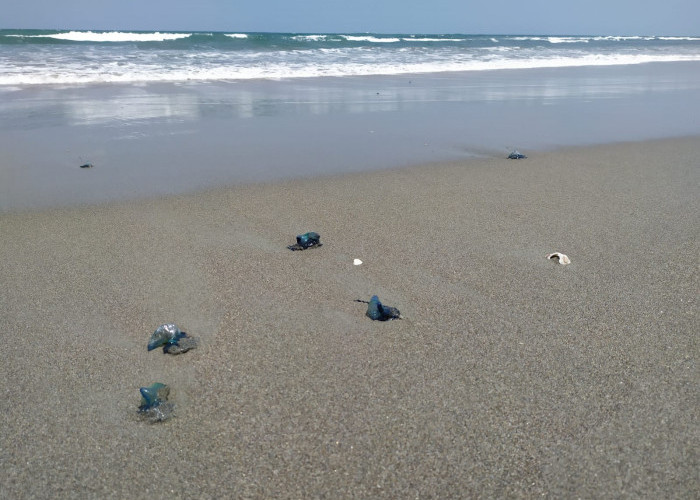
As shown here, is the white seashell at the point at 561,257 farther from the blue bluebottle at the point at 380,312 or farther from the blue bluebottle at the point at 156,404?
the blue bluebottle at the point at 156,404

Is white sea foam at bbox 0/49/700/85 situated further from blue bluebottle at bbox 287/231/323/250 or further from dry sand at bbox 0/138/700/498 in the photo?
blue bluebottle at bbox 287/231/323/250

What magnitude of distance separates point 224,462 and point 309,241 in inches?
64.6

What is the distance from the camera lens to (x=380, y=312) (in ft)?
7.94

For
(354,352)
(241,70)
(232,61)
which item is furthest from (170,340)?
(232,61)

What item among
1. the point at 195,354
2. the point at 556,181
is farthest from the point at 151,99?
the point at 195,354

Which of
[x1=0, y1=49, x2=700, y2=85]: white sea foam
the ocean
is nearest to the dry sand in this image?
[x1=0, y1=49, x2=700, y2=85]: white sea foam

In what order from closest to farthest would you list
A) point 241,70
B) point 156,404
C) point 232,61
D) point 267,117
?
point 156,404
point 267,117
point 241,70
point 232,61

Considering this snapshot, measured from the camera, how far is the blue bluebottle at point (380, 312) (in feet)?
7.93

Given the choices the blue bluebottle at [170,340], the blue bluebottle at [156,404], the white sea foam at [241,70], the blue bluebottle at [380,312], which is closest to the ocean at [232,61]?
the white sea foam at [241,70]

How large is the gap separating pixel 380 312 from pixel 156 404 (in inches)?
37.4

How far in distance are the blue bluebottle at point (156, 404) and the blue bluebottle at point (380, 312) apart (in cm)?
87

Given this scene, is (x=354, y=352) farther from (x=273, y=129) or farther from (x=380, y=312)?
(x=273, y=129)

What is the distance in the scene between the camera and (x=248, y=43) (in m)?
21.2

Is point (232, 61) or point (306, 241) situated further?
point (232, 61)
